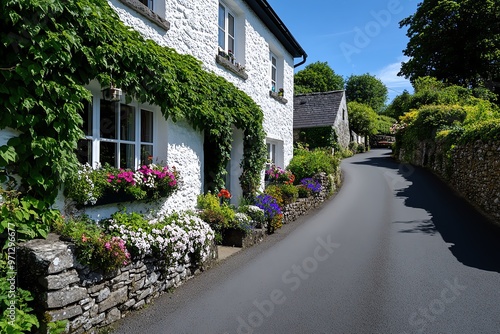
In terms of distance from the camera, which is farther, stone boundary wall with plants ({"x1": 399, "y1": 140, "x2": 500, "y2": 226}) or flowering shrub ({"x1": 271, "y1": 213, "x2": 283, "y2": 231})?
stone boundary wall with plants ({"x1": 399, "y1": 140, "x2": 500, "y2": 226})

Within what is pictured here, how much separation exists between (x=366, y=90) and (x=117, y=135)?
55857mm

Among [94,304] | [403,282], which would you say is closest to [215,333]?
[94,304]

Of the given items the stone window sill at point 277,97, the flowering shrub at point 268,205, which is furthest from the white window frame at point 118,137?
the stone window sill at point 277,97

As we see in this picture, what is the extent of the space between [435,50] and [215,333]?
32.2 metres

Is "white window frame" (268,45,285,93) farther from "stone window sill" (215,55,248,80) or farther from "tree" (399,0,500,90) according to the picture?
"tree" (399,0,500,90)

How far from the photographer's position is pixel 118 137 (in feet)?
17.0

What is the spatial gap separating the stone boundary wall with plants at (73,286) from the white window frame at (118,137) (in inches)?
56.7

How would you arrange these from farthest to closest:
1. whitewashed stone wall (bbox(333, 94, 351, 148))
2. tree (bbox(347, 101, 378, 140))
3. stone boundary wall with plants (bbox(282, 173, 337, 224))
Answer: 1. tree (bbox(347, 101, 378, 140))
2. whitewashed stone wall (bbox(333, 94, 351, 148))
3. stone boundary wall with plants (bbox(282, 173, 337, 224))

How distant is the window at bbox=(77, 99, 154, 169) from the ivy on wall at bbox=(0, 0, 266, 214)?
42cm

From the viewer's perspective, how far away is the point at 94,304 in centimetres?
361

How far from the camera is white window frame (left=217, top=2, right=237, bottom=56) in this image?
8688 mm

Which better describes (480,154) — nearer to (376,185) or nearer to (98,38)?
(376,185)

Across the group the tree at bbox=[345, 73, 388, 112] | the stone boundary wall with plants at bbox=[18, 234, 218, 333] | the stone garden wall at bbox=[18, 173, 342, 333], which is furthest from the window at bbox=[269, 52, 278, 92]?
the tree at bbox=[345, 73, 388, 112]

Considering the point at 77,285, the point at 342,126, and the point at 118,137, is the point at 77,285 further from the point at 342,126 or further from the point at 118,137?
the point at 342,126
